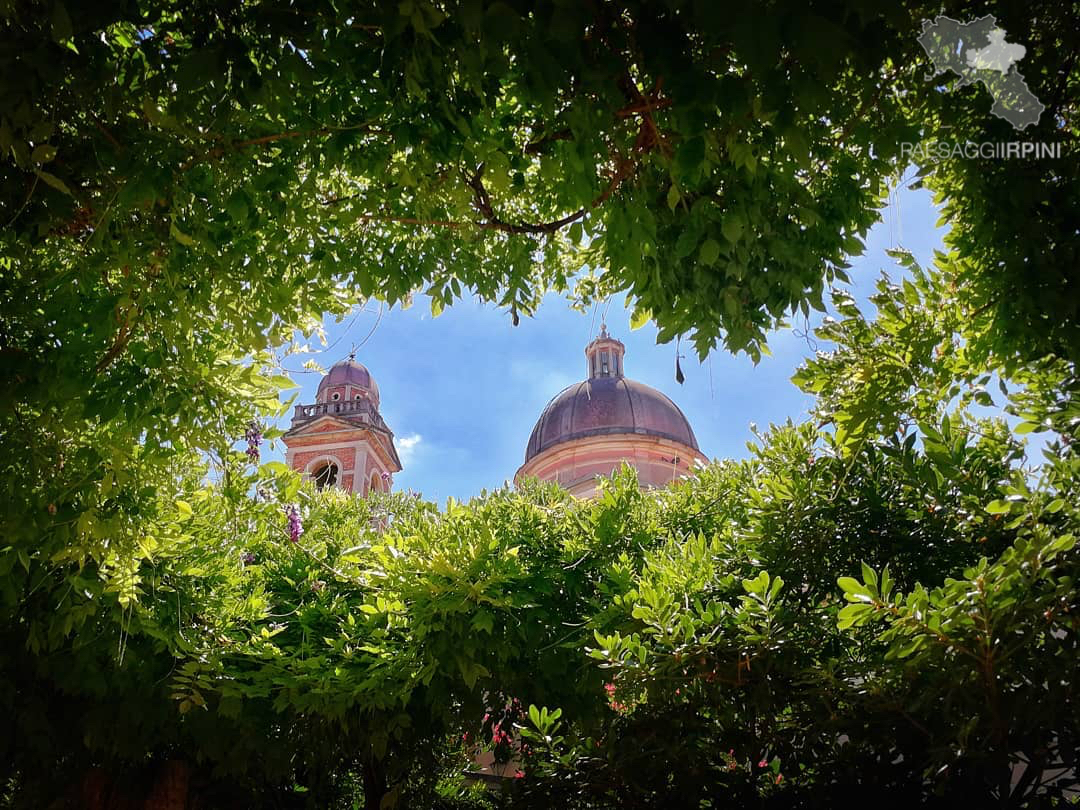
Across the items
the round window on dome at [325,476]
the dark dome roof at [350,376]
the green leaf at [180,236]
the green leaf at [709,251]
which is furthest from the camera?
the dark dome roof at [350,376]

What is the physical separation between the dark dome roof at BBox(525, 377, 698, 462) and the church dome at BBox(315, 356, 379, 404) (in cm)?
596

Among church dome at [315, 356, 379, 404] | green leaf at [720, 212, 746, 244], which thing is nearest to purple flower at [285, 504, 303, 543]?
green leaf at [720, 212, 746, 244]

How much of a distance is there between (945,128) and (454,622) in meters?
3.47

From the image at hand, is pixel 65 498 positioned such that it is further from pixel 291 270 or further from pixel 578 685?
pixel 578 685

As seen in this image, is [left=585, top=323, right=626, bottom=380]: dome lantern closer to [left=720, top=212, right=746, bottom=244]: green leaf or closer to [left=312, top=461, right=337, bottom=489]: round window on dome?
[left=312, top=461, right=337, bottom=489]: round window on dome

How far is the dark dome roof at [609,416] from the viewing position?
87.5 ft

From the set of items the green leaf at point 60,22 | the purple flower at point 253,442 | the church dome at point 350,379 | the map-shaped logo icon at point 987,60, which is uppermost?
the church dome at point 350,379

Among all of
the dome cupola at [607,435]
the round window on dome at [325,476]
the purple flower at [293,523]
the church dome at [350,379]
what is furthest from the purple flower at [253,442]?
the church dome at [350,379]

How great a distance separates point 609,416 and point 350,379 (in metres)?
8.99

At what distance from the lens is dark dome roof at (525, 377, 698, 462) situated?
2666 cm

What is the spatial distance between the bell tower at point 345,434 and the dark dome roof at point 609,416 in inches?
203

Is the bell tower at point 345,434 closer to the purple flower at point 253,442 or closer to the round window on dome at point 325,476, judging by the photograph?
the round window on dome at point 325,476
